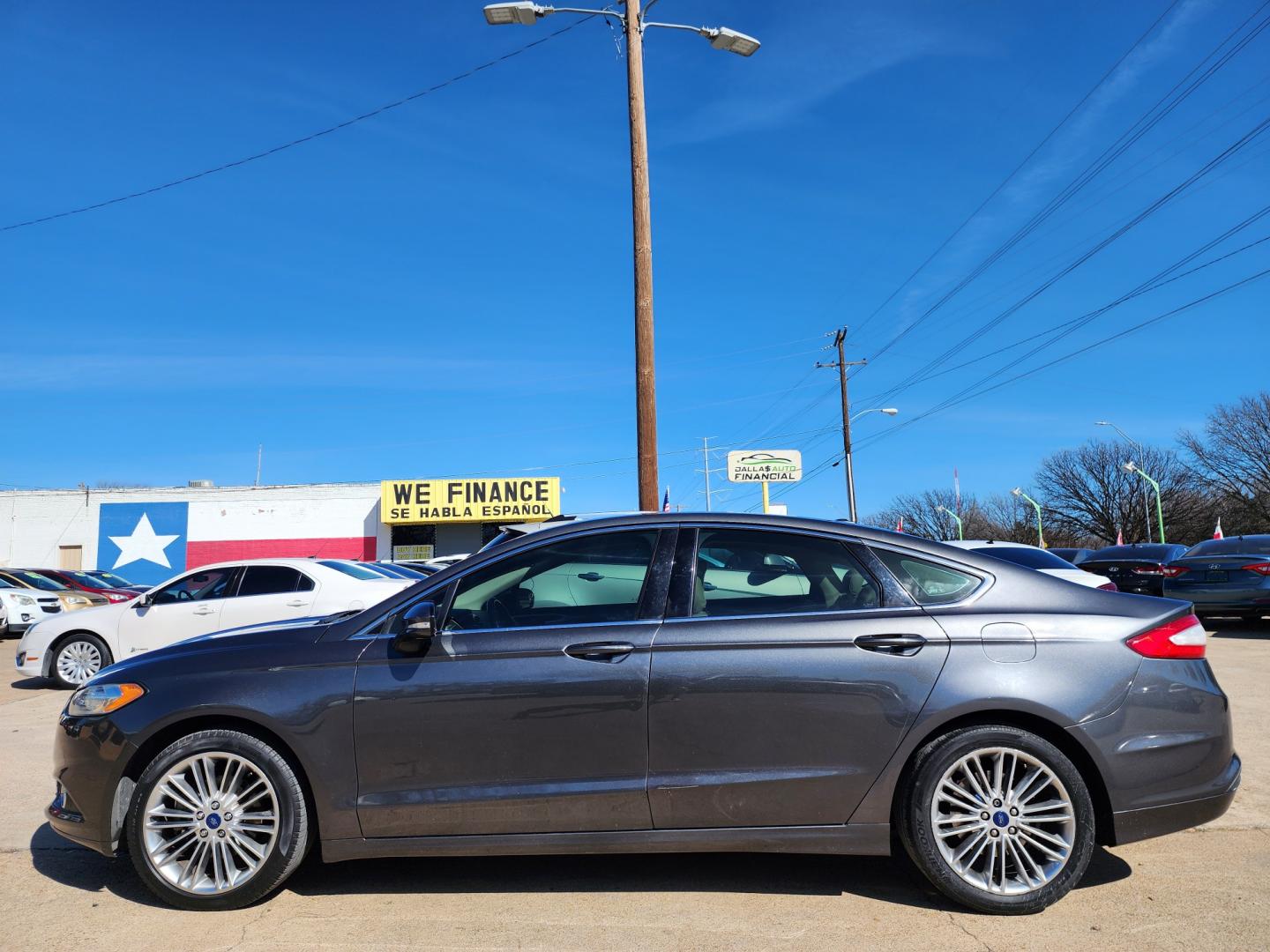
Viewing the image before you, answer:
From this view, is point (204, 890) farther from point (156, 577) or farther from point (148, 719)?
point (156, 577)

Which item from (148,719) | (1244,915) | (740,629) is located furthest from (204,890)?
(1244,915)

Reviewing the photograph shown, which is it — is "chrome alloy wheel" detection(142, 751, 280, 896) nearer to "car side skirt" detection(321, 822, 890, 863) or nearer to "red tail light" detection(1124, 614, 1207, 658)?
"car side skirt" detection(321, 822, 890, 863)

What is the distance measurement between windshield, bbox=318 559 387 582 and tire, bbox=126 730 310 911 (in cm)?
683

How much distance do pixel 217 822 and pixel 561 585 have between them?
173 cm

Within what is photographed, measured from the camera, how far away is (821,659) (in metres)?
3.82

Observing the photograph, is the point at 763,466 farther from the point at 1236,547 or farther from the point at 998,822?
the point at 998,822

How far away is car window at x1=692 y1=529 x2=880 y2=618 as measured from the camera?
399cm

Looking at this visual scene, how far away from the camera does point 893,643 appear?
383 cm

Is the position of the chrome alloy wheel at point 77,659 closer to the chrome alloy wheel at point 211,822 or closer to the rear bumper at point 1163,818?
the chrome alloy wheel at point 211,822

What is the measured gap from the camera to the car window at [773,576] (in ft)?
13.1

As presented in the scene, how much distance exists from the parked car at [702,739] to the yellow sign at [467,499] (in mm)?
30112

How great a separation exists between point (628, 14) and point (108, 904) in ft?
36.8

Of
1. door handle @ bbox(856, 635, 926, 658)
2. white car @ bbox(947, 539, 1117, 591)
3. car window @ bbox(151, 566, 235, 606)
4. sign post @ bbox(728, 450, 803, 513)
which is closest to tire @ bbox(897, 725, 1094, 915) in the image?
door handle @ bbox(856, 635, 926, 658)

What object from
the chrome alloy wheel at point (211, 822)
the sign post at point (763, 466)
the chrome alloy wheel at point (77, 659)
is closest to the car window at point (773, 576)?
the chrome alloy wheel at point (211, 822)
